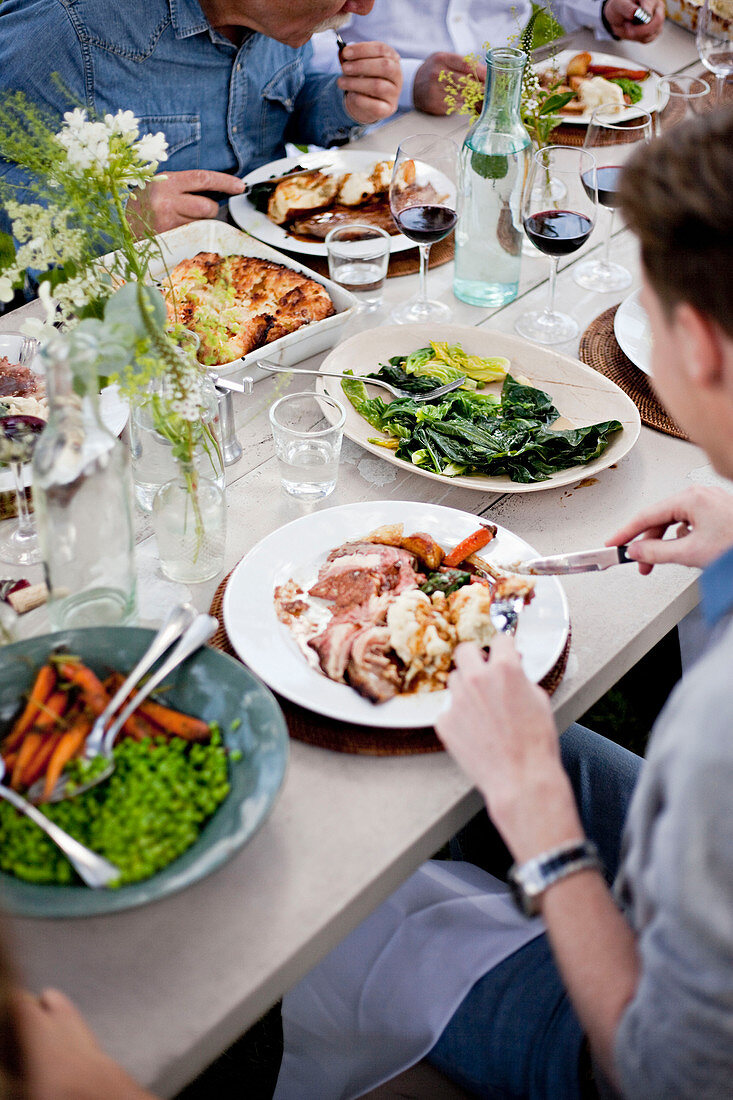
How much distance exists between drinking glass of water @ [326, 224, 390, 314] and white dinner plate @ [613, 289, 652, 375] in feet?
1.67

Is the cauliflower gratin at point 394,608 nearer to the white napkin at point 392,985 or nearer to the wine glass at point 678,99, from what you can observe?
the white napkin at point 392,985

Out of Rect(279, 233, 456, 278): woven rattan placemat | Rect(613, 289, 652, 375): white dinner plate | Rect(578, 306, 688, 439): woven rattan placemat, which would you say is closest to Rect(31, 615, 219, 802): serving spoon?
Rect(578, 306, 688, 439): woven rattan placemat

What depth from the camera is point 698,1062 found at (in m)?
0.80

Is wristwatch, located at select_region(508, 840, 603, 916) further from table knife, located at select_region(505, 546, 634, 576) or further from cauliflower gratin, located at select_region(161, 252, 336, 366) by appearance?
cauliflower gratin, located at select_region(161, 252, 336, 366)

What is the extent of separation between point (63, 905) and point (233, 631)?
44 centimetres

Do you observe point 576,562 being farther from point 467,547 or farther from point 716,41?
point 716,41

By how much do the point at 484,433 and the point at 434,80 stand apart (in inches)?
63.2

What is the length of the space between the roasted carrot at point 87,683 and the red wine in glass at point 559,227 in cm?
Answer: 125

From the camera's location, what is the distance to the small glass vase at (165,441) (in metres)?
1.28

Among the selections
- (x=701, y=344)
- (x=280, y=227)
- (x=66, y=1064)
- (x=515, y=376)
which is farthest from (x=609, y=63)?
(x=66, y=1064)

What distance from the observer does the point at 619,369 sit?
Result: 1.85 m

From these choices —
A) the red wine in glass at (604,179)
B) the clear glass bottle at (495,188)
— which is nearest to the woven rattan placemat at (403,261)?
the clear glass bottle at (495,188)

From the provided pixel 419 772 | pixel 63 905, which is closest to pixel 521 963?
pixel 419 772

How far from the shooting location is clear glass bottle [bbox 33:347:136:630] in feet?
3.47
